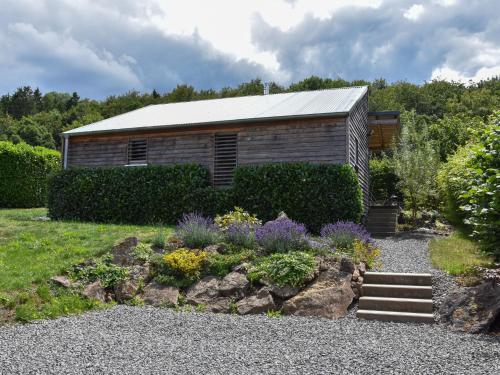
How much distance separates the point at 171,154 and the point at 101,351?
34.9 ft

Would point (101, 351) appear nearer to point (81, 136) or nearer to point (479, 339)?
point (479, 339)

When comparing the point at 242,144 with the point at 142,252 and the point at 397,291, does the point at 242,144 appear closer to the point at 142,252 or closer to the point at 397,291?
the point at 142,252

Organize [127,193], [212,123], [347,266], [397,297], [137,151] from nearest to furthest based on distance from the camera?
[397,297], [347,266], [212,123], [127,193], [137,151]

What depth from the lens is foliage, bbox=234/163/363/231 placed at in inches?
460

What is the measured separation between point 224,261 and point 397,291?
8.97 ft

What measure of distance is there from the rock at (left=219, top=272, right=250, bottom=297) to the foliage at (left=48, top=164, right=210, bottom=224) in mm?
6352

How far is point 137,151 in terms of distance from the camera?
605 inches

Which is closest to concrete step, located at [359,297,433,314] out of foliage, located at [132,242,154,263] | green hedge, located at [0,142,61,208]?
foliage, located at [132,242,154,263]

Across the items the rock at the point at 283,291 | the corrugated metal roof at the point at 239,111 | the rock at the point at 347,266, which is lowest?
the rock at the point at 283,291

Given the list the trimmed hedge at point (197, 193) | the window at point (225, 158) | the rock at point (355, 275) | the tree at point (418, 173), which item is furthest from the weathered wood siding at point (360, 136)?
the rock at point (355, 275)

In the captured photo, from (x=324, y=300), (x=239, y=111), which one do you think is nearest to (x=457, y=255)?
(x=324, y=300)

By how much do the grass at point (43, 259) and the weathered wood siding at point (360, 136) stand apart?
6.86m

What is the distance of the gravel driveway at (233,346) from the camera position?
4.00 m

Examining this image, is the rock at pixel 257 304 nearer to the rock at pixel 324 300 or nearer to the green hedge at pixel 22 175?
the rock at pixel 324 300
